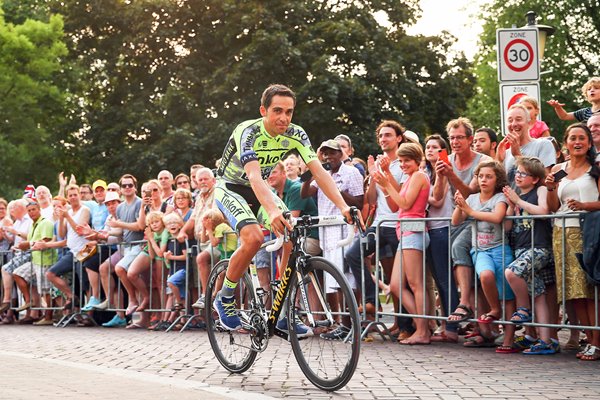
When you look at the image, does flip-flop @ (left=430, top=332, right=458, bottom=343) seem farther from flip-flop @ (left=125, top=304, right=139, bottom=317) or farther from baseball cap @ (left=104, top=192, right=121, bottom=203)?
baseball cap @ (left=104, top=192, right=121, bottom=203)

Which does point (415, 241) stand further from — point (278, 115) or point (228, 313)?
point (278, 115)

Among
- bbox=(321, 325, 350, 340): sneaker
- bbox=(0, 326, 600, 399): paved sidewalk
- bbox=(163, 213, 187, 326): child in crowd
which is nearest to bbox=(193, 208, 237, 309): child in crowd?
bbox=(163, 213, 187, 326): child in crowd

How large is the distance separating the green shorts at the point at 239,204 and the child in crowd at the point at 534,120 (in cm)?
429

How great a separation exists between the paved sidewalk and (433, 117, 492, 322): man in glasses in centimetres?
54

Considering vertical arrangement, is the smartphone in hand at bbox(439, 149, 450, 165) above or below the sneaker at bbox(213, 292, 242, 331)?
above

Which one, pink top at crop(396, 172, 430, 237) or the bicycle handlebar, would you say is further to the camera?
pink top at crop(396, 172, 430, 237)

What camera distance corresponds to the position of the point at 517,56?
13664mm

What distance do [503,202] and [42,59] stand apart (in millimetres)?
33117

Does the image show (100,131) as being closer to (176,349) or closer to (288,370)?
(176,349)

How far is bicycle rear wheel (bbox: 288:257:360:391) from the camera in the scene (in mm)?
7172

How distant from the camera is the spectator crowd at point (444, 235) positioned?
9.95 metres

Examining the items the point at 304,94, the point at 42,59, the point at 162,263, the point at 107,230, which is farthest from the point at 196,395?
the point at 42,59

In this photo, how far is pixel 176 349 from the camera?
11242 millimetres

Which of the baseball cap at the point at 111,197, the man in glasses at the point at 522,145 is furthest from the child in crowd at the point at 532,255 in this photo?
the baseball cap at the point at 111,197
